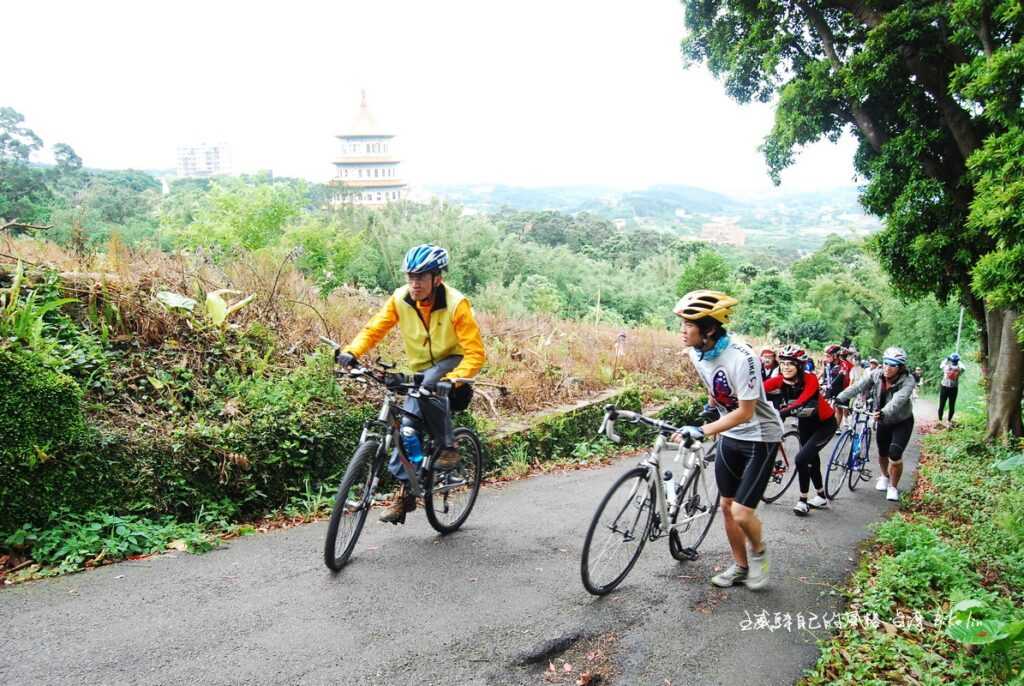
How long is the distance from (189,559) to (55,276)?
3.83m

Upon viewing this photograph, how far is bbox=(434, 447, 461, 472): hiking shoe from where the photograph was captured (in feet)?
18.8

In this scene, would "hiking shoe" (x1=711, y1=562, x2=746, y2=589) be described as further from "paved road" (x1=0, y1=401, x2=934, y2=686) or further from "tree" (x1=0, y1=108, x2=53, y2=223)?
"tree" (x1=0, y1=108, x2=53, y2=223)

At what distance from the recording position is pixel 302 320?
30.1 feet

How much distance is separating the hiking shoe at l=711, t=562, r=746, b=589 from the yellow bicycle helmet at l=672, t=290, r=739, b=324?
1965mm

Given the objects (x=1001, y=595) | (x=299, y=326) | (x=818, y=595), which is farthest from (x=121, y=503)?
(x=1001, y=595)

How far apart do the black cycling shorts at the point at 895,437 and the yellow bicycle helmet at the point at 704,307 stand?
16.7 ft

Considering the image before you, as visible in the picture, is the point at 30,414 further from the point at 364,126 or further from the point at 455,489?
the point at 364,126

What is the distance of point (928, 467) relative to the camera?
12180 millimetres

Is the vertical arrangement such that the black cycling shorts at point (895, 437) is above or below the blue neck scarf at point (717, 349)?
below

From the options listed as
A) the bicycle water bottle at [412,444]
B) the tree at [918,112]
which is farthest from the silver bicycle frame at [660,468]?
the tree at [918,112]

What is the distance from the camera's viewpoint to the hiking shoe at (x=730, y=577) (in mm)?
5293

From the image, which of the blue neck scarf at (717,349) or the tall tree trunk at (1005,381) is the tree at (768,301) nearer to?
the tall tree trunk at (1005,381)

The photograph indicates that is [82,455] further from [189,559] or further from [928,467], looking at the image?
[928,467]

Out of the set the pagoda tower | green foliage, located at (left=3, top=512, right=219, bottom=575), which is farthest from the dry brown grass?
the pagoda tower
